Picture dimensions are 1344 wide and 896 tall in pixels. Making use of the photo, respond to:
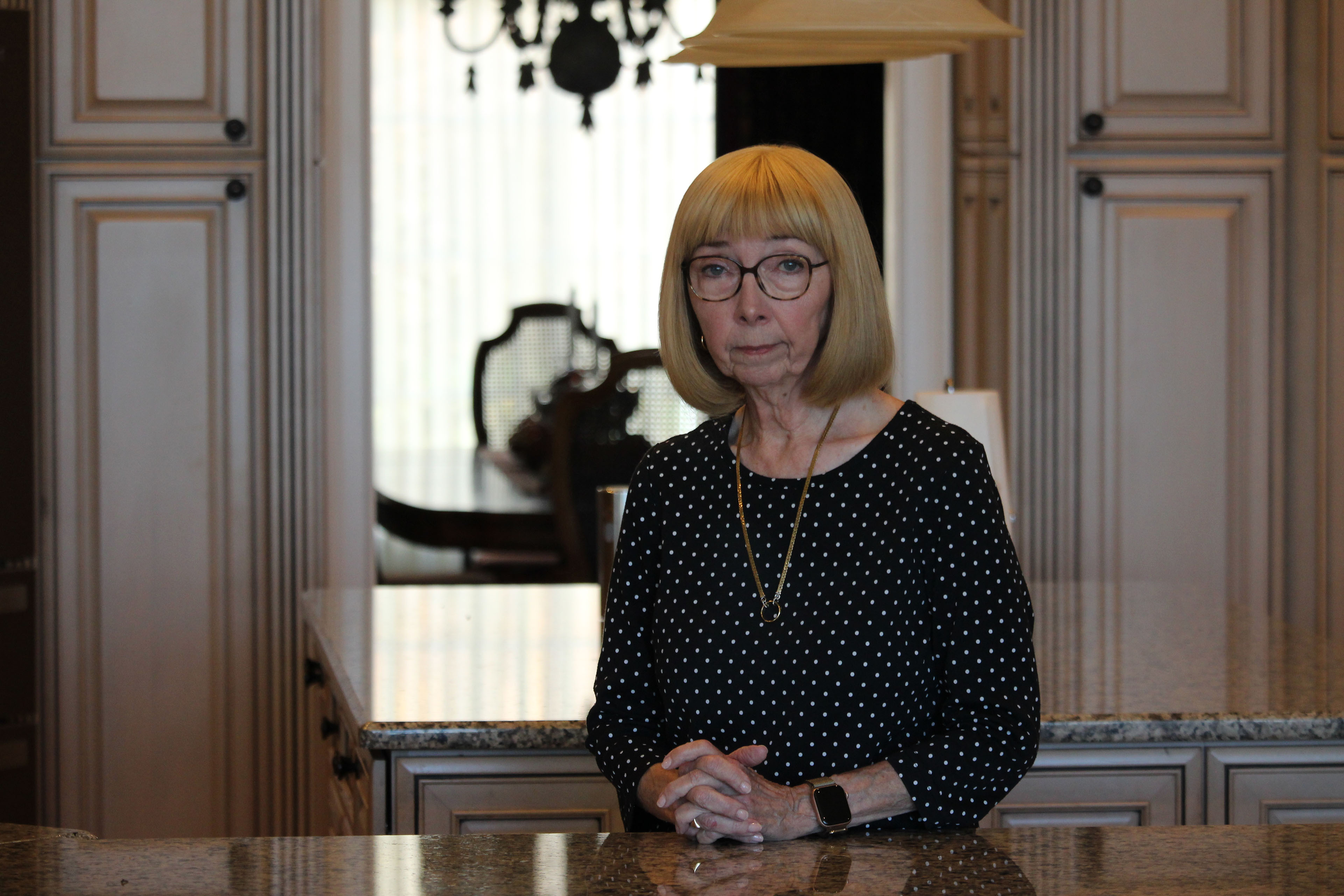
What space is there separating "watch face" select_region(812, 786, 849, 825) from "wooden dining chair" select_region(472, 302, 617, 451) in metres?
3.86

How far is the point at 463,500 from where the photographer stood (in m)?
5.54

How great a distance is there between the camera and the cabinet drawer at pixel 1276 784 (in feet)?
5.89

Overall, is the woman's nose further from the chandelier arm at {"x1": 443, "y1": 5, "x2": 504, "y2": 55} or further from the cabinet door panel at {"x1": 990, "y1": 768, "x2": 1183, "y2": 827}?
the chandelier arm at {"x1": 443, "y1": 5, "x2": 504, "y2": 55}

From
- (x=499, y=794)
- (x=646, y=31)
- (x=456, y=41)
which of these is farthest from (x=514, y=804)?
(x=456, y=41)

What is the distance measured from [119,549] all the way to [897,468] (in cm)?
252

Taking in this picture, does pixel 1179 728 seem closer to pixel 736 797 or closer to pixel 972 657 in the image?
pixel 972 657

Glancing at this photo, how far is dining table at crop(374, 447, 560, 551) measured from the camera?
15.0 ft

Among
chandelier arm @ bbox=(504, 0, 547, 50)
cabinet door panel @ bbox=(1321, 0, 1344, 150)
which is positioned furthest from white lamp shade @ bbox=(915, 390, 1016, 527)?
chandelier arm @ bbox=(504, 0, 547, 50)

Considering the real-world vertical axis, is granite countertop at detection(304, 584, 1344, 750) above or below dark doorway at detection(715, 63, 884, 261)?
below

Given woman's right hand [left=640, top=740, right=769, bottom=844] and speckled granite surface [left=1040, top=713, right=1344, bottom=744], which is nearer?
woman's right hand [left=640, top=740, right=769, bottom=844]

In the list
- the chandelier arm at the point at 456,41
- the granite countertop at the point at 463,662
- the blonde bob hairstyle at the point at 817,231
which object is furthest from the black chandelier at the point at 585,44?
the blonde bob hairstyle at the point at 817,231

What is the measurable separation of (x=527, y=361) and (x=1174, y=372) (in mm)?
2512

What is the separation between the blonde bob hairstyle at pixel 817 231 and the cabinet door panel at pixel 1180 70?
223 cm

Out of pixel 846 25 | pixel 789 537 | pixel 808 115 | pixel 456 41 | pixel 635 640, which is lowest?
pixel 635 640
